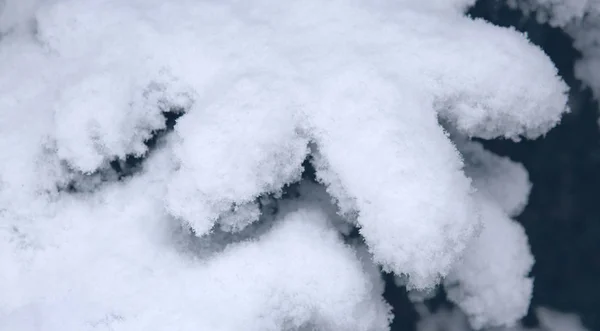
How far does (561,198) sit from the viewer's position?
164 cm

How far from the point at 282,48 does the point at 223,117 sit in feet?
1.08

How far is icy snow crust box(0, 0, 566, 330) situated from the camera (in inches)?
49.8

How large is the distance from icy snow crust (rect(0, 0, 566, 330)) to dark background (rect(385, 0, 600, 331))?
11cm

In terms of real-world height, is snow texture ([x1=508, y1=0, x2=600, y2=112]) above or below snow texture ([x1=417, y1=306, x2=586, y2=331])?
above

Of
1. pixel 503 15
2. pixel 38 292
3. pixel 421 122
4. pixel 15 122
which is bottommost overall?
pixel 38 292

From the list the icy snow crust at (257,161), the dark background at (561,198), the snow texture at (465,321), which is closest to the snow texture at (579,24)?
the dark background at (561,198)

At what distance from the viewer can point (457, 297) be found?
1555 mm

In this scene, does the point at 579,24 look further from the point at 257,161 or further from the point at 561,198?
the point at 257,161

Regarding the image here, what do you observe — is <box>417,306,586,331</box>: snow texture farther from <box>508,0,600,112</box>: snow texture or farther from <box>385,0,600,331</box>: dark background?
<box>508,0,600,112</box>: snow texture

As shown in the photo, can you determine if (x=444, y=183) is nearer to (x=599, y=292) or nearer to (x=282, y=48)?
(x=282, y=48)

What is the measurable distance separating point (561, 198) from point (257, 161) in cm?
113

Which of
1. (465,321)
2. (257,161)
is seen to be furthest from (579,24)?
(257,161)

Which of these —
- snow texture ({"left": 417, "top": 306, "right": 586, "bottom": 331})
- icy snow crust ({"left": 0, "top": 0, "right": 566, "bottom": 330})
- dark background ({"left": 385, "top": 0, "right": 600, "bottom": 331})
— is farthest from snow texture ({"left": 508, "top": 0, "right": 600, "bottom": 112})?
snow texture ({"left": 417, "top": 306, "right": 586, "bottom": 331})

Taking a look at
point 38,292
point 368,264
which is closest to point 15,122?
point 38,292
